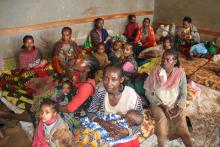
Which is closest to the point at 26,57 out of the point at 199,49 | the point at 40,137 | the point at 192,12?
the point at 40,137

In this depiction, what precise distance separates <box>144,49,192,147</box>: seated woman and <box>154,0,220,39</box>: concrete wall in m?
3.64

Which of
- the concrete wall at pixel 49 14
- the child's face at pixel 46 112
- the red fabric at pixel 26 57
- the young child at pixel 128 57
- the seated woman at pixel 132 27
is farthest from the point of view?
the seated woman at pixel 132 27

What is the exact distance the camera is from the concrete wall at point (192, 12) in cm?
596

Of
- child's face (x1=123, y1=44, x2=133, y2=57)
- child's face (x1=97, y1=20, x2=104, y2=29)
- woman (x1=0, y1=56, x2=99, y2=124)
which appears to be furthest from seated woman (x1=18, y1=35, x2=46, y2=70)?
child's face (x1=97, y1=20, x2=104, y2=29)

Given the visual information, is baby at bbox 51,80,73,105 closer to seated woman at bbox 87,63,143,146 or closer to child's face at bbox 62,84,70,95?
child's face at bbox 62,84,70,95

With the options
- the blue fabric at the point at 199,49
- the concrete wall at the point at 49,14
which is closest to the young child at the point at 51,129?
the concrete wall at the point at 49,14

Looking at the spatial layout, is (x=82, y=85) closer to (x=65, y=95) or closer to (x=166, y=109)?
(x=65, y=95)

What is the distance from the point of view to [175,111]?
2926 mm

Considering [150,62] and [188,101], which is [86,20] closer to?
[150,62]

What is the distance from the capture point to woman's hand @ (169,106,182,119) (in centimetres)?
290

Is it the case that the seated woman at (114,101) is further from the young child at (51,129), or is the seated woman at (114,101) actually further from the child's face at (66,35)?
the child's face at (66,35)

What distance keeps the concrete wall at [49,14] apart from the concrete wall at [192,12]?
0.93m

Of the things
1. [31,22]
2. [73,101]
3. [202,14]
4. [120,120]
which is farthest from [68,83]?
[202,14]

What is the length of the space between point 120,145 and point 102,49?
234cm
